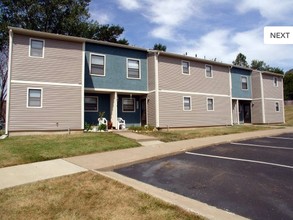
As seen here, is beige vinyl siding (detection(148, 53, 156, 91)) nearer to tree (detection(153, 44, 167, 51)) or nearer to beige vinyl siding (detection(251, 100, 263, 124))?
beige vinyl siding (detection(251, 100, 263, 124))

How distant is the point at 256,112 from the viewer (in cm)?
2900

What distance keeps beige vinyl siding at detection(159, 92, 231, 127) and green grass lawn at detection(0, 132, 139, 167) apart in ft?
21.2

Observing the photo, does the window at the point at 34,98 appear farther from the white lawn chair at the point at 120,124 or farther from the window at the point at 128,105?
the window at the point at 128,105

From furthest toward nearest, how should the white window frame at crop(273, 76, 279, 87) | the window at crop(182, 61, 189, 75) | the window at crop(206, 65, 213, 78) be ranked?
the white window frame at crop(273, 76, 279, 87) < the window at crop(206, 65, 213, 78) < the window at crop(182, 61, 189, 75)

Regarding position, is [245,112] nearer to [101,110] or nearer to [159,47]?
[101,110]

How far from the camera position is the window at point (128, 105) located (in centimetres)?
2099

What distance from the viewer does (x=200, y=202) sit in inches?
216

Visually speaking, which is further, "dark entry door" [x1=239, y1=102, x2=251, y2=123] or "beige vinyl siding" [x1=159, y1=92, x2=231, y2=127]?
"dark entry door" [x1=239, y1=102, x2=251, y2=123]

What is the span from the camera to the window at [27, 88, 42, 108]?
15447 millimetres

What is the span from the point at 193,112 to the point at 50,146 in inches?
513

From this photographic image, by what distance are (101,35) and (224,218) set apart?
36.4m

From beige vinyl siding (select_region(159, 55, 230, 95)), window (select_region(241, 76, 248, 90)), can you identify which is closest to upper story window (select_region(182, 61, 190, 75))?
beige vinyl siding (select_region(159, 55, 230, 95))

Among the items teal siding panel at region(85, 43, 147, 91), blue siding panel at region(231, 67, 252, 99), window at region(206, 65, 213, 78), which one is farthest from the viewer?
blue siding panel at region(231, 67, 252, 99)

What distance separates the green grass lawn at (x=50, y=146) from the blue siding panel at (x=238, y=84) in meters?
16.8
